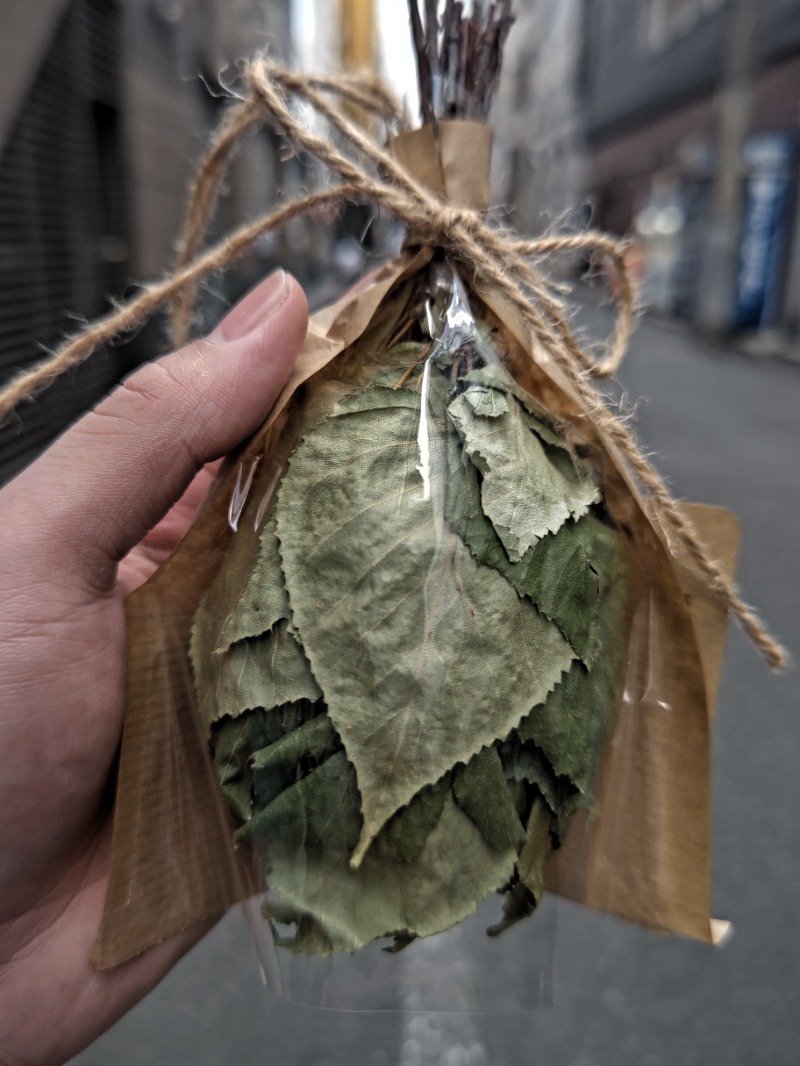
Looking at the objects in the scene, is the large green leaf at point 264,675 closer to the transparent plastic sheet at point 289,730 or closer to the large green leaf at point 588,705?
the transparent plastic sheet at point 289,730

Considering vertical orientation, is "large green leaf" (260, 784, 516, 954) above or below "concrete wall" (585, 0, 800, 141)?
below

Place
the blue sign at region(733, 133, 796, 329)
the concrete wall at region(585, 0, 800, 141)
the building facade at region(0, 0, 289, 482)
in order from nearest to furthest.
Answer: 1. the building facade at region(0, 0, 289, 482)
2. the blue sign at region(733, 133, 796, 329)
3. the concrete wall at region(585, 0, 800, 141)

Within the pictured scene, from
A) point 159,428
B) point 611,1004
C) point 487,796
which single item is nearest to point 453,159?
point 159,428

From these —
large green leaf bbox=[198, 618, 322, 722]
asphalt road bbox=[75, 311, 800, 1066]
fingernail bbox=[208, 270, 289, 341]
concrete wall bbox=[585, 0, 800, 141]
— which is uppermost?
concrete wall bbox=[585, 0, 800, 141]

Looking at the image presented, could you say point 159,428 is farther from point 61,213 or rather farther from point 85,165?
point 85,165

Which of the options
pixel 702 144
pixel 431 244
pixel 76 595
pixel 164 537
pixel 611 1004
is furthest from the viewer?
pixel 702 144

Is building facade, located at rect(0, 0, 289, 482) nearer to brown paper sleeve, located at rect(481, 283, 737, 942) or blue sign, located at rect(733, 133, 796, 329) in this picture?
brown paper sleeve, located at rect(481, 283, 737, 942)

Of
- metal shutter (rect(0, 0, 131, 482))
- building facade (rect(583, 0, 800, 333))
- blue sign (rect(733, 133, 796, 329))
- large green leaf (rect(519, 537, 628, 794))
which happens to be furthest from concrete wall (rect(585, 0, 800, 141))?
large green leaf (rect(519, 537, 628, 794))

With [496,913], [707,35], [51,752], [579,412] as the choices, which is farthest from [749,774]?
[707,35]

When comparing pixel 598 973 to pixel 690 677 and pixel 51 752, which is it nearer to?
pixel 690 677
